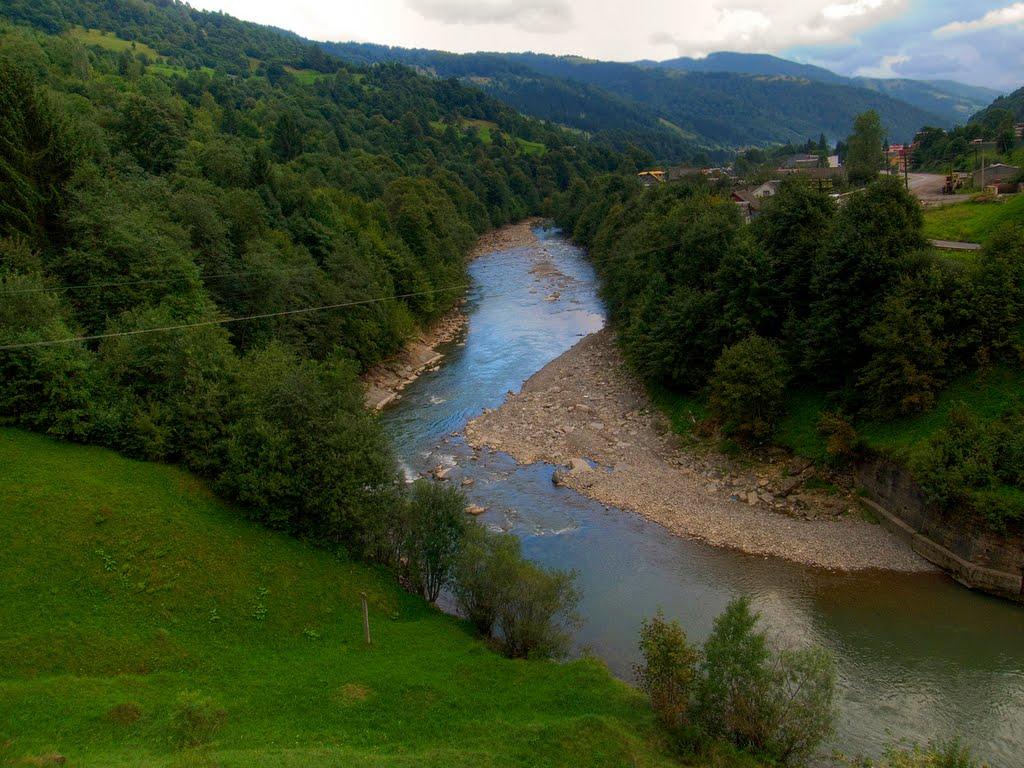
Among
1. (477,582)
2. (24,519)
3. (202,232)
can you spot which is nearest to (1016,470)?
(477,582)

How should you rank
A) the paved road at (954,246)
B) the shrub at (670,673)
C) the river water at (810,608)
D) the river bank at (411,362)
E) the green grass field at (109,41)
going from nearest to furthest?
the shrub at (670,673)
the river water at (810,608)
the paved road at (954,246)
the river bank at (411,362)
the green grass field at (109,41)

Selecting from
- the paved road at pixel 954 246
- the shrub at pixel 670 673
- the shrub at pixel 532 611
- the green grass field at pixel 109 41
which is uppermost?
the green grass field at pixel 109 41

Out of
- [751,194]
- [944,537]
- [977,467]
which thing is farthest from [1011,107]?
[944,537]

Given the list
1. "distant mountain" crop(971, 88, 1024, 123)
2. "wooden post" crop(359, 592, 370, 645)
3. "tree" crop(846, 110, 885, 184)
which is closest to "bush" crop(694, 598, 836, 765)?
"wooden post" crop(359, 592, 370, 645)

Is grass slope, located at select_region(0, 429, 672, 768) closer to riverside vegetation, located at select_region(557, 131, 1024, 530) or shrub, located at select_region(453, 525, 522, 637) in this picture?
shrub, located at select_region(453, 525, 522, 637)

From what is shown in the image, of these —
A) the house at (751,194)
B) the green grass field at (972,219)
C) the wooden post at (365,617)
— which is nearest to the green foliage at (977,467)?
the green grass field at (972,219)

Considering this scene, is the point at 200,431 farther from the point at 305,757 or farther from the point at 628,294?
the point at 628,294

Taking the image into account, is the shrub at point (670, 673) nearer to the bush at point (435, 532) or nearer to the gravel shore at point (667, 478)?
the bush at point (435, 532)
